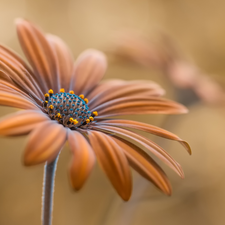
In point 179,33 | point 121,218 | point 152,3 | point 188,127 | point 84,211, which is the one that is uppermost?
point 152,3

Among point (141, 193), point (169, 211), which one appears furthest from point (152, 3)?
point (141, 193)

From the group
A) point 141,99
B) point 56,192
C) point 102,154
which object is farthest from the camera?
point 56,192

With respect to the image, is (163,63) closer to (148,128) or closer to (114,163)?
(148,128)

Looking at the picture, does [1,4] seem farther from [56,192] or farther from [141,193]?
[141,193]

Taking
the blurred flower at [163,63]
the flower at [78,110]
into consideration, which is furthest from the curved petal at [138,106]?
the blurred flower at [163,63]

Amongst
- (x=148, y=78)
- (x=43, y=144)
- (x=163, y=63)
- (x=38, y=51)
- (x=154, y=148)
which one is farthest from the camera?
(x=148, y=78)

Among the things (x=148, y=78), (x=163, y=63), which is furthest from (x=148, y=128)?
(x=148, y=78)

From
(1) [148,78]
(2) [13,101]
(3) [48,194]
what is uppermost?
(2) [13,101]
